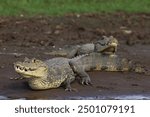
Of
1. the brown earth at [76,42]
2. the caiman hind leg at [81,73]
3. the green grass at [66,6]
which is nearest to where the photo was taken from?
the brown earth at [76,42]

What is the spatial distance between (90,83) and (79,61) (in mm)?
636

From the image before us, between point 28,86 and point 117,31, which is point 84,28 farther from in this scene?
point 28,86

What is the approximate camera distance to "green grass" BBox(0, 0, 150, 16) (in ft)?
59.4

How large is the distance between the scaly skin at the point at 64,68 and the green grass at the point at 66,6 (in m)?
5.47

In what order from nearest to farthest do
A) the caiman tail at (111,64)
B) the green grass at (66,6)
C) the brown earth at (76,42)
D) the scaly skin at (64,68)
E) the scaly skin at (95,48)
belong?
the scaly skin at (64,68)
the brown earth at (76,42)
the scaly skin at (95,48)
the caiman tail at (111,64)
the green grass at (66,6)

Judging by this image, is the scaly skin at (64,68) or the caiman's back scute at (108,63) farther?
the caiman's back scute at (108,63)

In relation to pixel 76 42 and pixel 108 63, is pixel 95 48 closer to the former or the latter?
pixel 108 63

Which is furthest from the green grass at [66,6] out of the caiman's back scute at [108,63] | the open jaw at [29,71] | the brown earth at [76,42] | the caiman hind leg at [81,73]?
the open jaw at [29,71]

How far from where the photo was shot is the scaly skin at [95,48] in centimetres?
1212

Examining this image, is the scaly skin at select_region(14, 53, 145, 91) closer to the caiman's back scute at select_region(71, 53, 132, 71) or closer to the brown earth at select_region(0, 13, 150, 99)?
the caiman's back scute at select_region(71, 53, 132, 71)

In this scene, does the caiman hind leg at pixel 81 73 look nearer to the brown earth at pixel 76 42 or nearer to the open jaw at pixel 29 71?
the brown earth at pixel 76 42

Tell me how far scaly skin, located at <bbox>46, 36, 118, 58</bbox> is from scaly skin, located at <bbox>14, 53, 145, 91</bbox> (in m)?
0.13

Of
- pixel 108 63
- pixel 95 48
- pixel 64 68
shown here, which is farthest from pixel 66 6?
pixel 64 68

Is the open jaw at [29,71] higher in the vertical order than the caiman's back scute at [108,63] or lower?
higher
